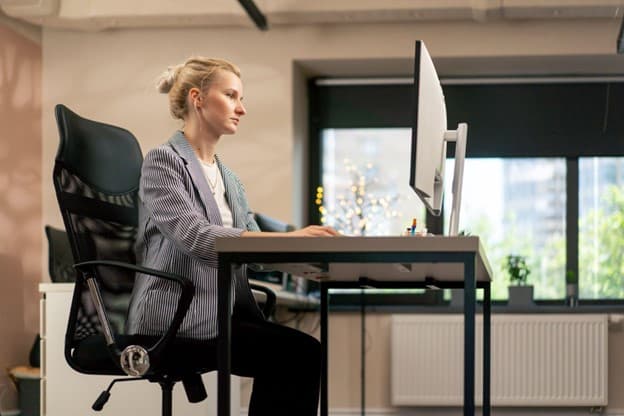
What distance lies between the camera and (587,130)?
686 centimetres

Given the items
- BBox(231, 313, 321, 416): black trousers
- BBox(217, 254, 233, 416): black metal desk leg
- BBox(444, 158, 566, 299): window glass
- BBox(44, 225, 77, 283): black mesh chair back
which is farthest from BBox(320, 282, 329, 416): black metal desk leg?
BBox(444, 158, 566, 299): window glass

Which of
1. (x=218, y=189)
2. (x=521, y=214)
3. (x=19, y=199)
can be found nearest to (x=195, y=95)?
(x=218, y=189)

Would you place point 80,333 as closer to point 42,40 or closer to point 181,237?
point 181,237

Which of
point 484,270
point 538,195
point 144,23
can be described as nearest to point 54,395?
point 484,270

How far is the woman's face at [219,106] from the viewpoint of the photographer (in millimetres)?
2873

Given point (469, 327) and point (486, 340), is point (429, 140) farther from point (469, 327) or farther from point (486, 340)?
point (486, 340)

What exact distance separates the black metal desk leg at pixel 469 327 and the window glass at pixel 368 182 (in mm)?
4723

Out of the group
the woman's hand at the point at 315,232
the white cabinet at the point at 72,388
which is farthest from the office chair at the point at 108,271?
the white cabinet at the point at 72,388

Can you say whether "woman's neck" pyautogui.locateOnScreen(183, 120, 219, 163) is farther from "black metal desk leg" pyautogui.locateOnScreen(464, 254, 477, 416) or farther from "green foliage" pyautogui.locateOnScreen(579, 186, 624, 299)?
"green foliage" pyautogui.locateOnScreen(579, 186, 624, 299)

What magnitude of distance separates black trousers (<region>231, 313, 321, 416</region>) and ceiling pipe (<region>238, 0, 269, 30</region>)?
3.51m

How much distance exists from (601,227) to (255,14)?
273cm

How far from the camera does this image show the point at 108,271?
2762mm

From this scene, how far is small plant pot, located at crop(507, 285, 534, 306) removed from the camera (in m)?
6.68

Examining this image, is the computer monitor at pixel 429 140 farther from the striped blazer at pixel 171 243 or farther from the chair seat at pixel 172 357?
the chair seat at pixel 172 357
